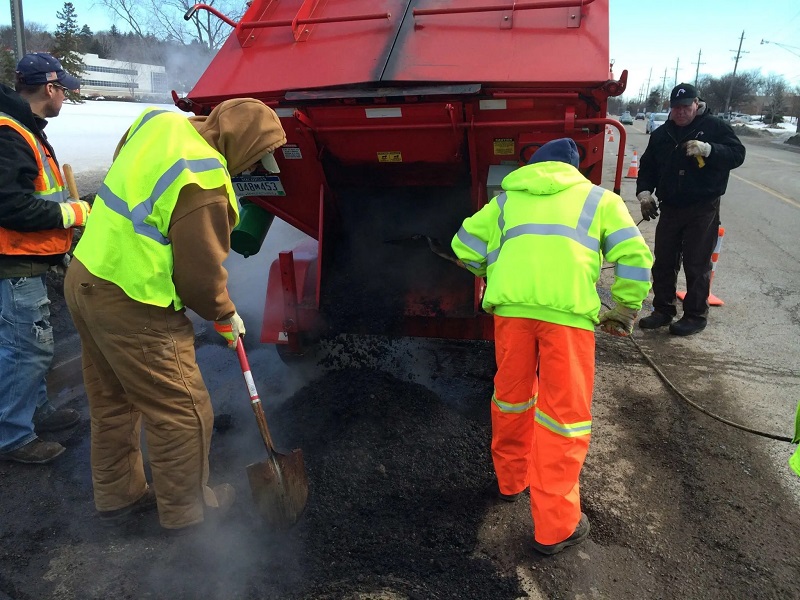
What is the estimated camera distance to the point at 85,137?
481 inches

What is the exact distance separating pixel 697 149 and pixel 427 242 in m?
2.12

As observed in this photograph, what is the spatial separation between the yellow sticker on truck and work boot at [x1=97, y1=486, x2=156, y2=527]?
2164 millimetres

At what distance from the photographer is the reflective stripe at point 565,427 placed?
7.42ft

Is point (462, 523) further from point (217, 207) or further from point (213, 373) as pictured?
point (213, 373)

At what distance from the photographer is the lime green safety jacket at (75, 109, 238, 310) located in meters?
2.04

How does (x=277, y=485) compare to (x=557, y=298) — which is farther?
(x=277, y=485)

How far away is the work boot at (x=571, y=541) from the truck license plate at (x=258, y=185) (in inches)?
98.0

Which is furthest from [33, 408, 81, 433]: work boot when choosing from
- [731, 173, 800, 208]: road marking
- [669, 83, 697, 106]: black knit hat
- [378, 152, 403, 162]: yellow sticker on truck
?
[731, 173, 800, 208]: road marking

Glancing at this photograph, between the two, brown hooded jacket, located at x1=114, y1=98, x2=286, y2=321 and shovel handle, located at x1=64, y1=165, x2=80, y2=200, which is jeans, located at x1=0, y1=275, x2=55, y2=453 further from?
brown hooded jacket, located at x1=114, y1=98, x2=286, y2=321

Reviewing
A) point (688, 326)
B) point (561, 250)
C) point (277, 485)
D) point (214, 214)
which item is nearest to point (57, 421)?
point (277, 485)

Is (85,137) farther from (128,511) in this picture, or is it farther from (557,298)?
(557,298)

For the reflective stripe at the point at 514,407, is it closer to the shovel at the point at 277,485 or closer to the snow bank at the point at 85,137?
the shovel at the point at 277,485

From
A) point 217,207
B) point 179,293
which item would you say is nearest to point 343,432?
point 179,293

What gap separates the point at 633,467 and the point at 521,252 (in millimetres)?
1403
